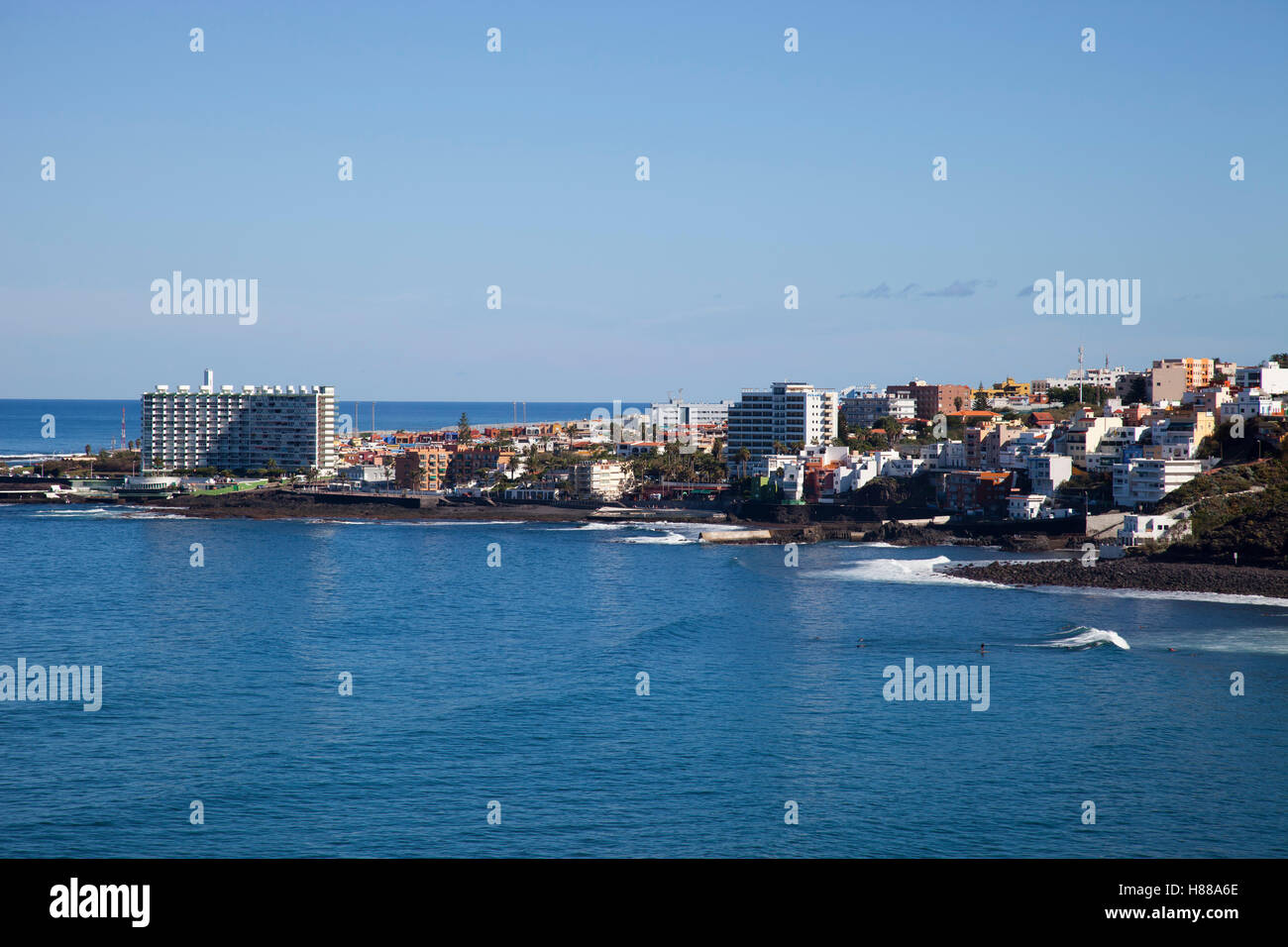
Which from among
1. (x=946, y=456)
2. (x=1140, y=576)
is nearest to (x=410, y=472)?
(x=946, y=456)

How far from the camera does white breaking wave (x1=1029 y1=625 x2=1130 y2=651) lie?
23453 millimetres

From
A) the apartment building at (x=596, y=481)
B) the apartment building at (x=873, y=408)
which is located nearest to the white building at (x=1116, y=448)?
the apartment building at (x=596, y=481)

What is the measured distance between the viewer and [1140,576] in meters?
33.7

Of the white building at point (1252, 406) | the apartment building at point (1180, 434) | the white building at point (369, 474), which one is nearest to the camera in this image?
the apartment building at point (1180, 434)

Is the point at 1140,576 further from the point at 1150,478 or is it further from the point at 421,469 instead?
the point at 421,469

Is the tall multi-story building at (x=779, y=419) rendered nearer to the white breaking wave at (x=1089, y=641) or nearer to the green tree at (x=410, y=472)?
the green tree at (x=410, y=472)

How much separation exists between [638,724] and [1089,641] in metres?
11.4

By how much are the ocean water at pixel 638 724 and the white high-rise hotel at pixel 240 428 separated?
46.3 metres

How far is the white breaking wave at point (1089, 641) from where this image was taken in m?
23.5
